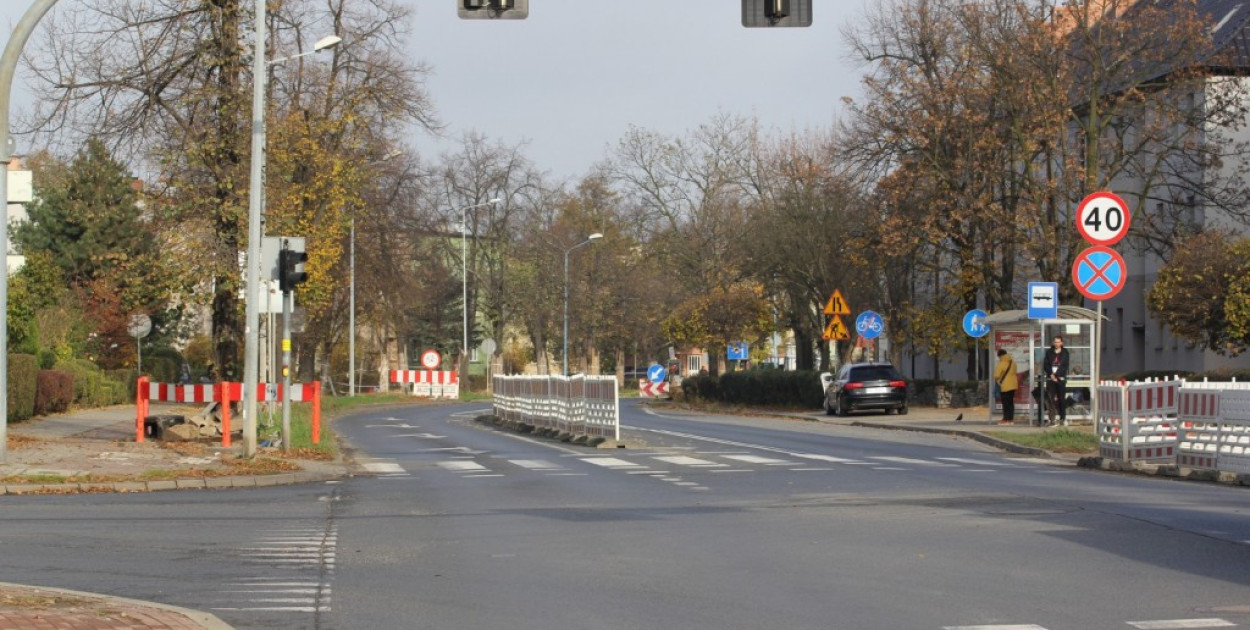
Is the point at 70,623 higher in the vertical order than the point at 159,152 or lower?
lower

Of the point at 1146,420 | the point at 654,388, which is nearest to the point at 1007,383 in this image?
the point at 1146,420

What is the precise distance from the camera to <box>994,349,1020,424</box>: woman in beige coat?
1289 inches

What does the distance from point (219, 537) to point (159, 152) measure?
22373mm

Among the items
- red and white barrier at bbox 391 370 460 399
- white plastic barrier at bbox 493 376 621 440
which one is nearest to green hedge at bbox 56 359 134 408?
white plastic barrier at bbox 493 376 621 440

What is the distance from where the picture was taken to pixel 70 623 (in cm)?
766

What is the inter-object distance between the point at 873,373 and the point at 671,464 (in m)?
23.2

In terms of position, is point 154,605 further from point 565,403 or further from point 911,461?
point 565,403

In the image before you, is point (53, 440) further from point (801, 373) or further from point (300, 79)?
point (801, 373)

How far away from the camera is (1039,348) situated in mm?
33562

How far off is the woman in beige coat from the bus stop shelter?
15.1 inches

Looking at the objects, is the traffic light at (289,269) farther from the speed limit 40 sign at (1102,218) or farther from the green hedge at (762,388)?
the green hedge at (762,388)

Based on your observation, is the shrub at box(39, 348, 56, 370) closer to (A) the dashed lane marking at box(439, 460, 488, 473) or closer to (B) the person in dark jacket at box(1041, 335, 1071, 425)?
(A) the dashed lane marking at box(439, 460, 488, 473)

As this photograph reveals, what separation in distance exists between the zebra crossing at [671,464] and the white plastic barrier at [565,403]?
2568 mm

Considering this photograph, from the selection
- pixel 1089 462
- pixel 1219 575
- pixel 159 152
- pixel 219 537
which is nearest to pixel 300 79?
pixel 159 152
